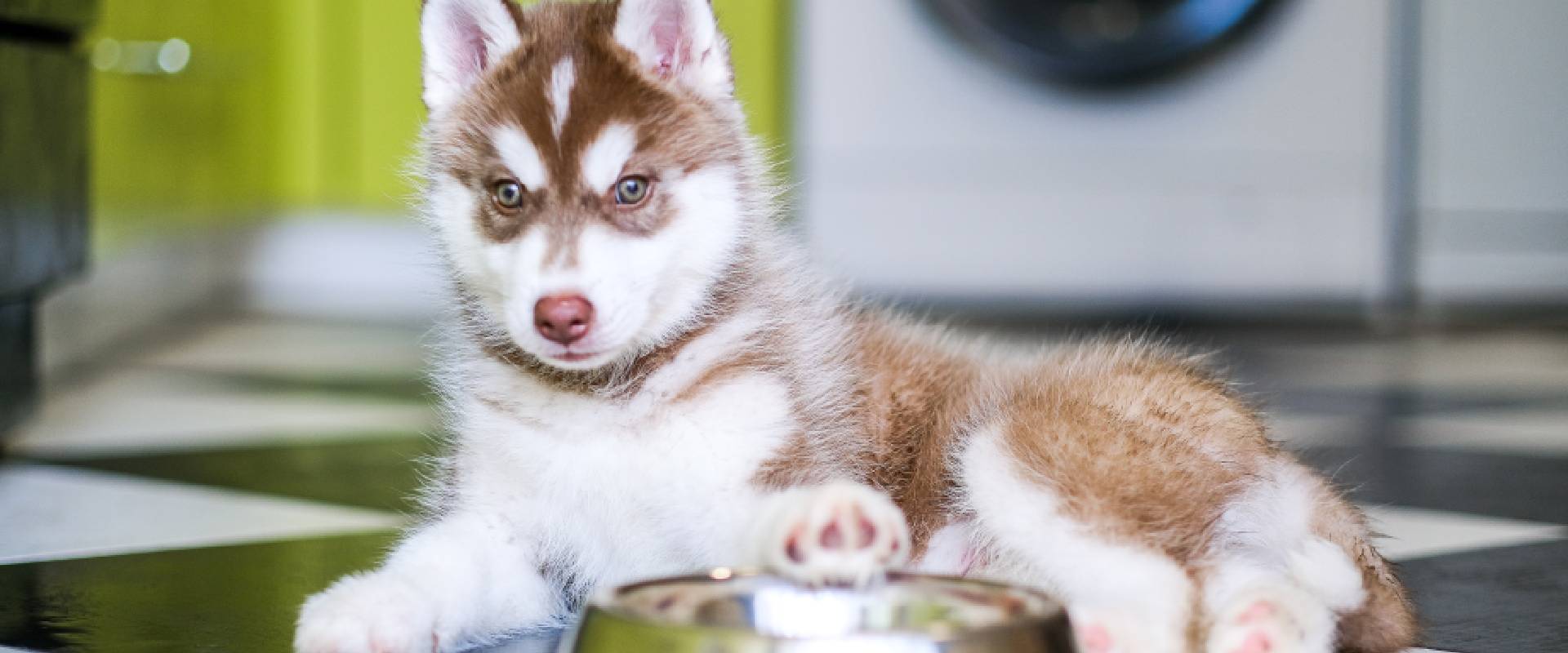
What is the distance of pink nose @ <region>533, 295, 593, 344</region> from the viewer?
115 cm

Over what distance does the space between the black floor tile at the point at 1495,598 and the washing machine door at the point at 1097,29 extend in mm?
2329

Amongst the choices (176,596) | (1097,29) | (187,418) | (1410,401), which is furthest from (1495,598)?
(1097,29)

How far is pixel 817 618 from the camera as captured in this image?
99 centimetres

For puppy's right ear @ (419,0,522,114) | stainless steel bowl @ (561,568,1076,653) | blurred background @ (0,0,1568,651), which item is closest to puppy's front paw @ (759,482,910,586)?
stainless steel bowl @ (561,568,1076,653)

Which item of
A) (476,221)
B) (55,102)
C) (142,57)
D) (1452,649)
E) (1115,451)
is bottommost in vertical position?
(1452,649)

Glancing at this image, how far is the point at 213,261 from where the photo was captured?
4355mm

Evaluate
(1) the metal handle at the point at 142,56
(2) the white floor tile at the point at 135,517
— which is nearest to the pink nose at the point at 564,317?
(2) the white floor tile at the point at 135,517

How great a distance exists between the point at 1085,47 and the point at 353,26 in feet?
6.46

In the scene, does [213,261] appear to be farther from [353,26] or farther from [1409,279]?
[1409,279]

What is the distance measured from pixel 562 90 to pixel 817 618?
0.45 m

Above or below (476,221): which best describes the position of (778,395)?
below

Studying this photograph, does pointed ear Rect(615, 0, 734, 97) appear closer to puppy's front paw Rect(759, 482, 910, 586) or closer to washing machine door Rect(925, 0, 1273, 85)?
puppy's front paw Rect(759, 482, 910, 586)

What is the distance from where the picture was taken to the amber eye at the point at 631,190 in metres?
1.23

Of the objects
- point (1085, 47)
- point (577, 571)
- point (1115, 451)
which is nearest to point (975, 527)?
point (1115, 451)
